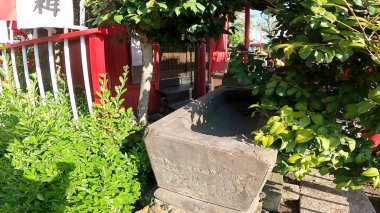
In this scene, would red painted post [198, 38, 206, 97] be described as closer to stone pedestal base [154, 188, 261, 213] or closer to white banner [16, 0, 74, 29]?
white banner [16, 0, 74, 29]

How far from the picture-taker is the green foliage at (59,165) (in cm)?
178

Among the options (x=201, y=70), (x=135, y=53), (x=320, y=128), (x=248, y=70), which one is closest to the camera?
(x=320, y=128)

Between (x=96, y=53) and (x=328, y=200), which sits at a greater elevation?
(x=96, y=53)

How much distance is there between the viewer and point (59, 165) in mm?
1789

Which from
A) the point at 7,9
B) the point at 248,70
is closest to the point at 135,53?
the point at 7,9

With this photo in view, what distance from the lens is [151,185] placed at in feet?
8.59

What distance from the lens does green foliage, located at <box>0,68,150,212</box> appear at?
1.78m

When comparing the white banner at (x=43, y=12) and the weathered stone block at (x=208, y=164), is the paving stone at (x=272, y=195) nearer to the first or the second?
the weathered stone block at (x=208, y=164)

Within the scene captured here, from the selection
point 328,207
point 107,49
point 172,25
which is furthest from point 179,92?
point 328,207

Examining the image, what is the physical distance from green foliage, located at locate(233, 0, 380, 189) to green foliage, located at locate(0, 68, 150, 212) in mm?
1168

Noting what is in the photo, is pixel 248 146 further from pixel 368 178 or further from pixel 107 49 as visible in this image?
pixel 107 49

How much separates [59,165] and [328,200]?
2.64m

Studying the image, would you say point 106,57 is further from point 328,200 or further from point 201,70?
point 328,200

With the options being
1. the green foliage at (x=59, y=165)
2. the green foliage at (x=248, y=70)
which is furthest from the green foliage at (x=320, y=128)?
the green foliage at (x=59, y=165)
